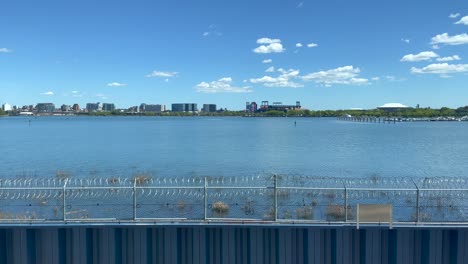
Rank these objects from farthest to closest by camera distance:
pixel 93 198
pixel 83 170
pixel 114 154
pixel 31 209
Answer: pixel 114 154, pixel 83 170, pixel 93 198, pixel 31 209

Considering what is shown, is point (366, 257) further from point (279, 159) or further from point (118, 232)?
point (279, 159)

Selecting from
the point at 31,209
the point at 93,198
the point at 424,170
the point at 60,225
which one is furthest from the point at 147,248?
the point at 424,170

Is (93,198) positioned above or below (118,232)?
below

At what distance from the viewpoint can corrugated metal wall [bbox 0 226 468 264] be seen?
11.2 m

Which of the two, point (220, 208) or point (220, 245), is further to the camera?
point (220, 208)

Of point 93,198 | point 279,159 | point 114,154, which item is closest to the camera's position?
point 93,198

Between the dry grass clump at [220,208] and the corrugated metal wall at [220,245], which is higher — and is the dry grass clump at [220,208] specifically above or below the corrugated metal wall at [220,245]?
below

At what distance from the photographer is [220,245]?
11359 mm

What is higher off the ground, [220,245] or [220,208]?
[220,245]

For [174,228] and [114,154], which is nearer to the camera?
[174,228]

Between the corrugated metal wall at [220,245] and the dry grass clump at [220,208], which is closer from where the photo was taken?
the corrugated metal wall at [220,245]

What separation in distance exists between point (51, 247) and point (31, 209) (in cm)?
1328

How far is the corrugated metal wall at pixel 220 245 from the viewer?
1120cm

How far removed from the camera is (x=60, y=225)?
11055 mm
